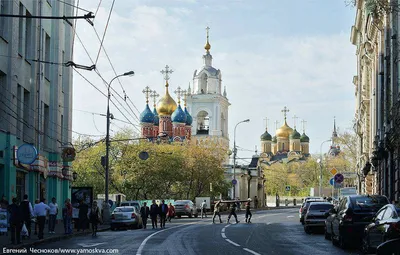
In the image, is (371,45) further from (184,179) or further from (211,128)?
(211,128)

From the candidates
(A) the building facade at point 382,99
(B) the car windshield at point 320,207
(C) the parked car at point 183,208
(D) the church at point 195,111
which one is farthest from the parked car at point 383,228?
(D) the church at point 195,111

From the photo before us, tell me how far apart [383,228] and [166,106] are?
11800 cm

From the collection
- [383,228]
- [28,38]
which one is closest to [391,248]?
[383,228]

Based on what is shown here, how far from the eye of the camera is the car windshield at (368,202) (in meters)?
23.6

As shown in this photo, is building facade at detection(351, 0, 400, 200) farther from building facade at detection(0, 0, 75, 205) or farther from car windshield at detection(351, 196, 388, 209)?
building facade at detection(0, 0, 75, 205)

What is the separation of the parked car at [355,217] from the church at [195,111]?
334 feet

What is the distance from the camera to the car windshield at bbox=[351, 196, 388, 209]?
23562 millimetres

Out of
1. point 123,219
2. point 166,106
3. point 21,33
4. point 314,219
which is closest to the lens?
point 314,219

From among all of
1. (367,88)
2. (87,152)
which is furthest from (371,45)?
(87,152)

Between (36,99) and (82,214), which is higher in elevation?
(36,99)

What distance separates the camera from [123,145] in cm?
7638

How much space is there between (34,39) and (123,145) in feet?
123

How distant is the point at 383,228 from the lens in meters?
18.2

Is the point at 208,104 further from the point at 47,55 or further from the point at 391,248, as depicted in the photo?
the point at 391,248
